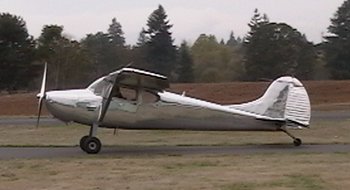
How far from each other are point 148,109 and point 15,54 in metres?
45.4

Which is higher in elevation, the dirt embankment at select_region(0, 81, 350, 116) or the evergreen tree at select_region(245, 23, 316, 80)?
the evergreen tree at select_region(245, 23, 316, 80)

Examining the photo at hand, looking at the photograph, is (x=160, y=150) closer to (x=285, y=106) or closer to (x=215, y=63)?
(x=285, y=106)

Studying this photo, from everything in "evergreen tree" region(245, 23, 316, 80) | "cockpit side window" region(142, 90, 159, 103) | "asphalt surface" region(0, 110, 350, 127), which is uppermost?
"evergreen tree" region(245, 23, 316, 80)

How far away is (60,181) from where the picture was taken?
11.3 m

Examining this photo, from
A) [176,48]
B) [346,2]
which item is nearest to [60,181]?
[176,48]

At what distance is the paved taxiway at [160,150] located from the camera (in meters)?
16.1

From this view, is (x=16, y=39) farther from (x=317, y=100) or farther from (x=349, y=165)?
(x=349, y=165)

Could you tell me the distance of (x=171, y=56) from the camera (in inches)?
3354

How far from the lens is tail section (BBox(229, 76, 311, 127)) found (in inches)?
747

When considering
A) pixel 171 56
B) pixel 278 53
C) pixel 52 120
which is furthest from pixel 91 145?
pixel 171 56

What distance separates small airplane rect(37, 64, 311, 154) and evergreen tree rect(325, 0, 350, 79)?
5485 cm

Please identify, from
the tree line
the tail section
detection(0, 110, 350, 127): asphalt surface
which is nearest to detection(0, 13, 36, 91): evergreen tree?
the tree line

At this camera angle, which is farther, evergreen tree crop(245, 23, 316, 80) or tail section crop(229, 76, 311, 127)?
evergreen tree crop(245, 23, 316, 80)

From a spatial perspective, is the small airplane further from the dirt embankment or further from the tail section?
the dirt embankment
